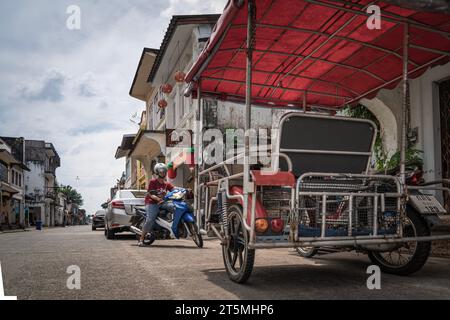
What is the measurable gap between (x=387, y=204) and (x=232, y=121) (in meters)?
13.4

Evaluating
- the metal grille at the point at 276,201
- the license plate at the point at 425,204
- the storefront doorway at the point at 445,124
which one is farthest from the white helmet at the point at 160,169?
the license plate at the point at 425,204

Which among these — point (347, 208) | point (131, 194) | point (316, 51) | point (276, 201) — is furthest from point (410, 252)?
point (131, 194)

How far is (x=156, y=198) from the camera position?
32.1ft

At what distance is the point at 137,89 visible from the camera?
3056 cm

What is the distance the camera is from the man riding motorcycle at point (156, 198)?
9.80 m

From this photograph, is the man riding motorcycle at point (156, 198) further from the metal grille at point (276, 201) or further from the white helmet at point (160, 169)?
the metal grille at point (276, 201)

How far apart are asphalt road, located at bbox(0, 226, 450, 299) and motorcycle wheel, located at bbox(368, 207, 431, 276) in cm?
15

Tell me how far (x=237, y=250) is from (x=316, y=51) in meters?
3.04

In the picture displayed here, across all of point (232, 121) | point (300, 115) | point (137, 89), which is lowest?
point (300, 115)

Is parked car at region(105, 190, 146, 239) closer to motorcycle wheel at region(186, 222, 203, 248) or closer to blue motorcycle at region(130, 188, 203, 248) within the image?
blue motorcycle at region(130, 188, 203, 248)

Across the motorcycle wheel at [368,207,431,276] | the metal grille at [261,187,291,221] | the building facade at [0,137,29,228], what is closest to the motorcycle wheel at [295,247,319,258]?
the motorcycle wheel at [368,207,431,276]

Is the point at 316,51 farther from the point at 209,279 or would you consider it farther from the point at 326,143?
the point at 209,279
